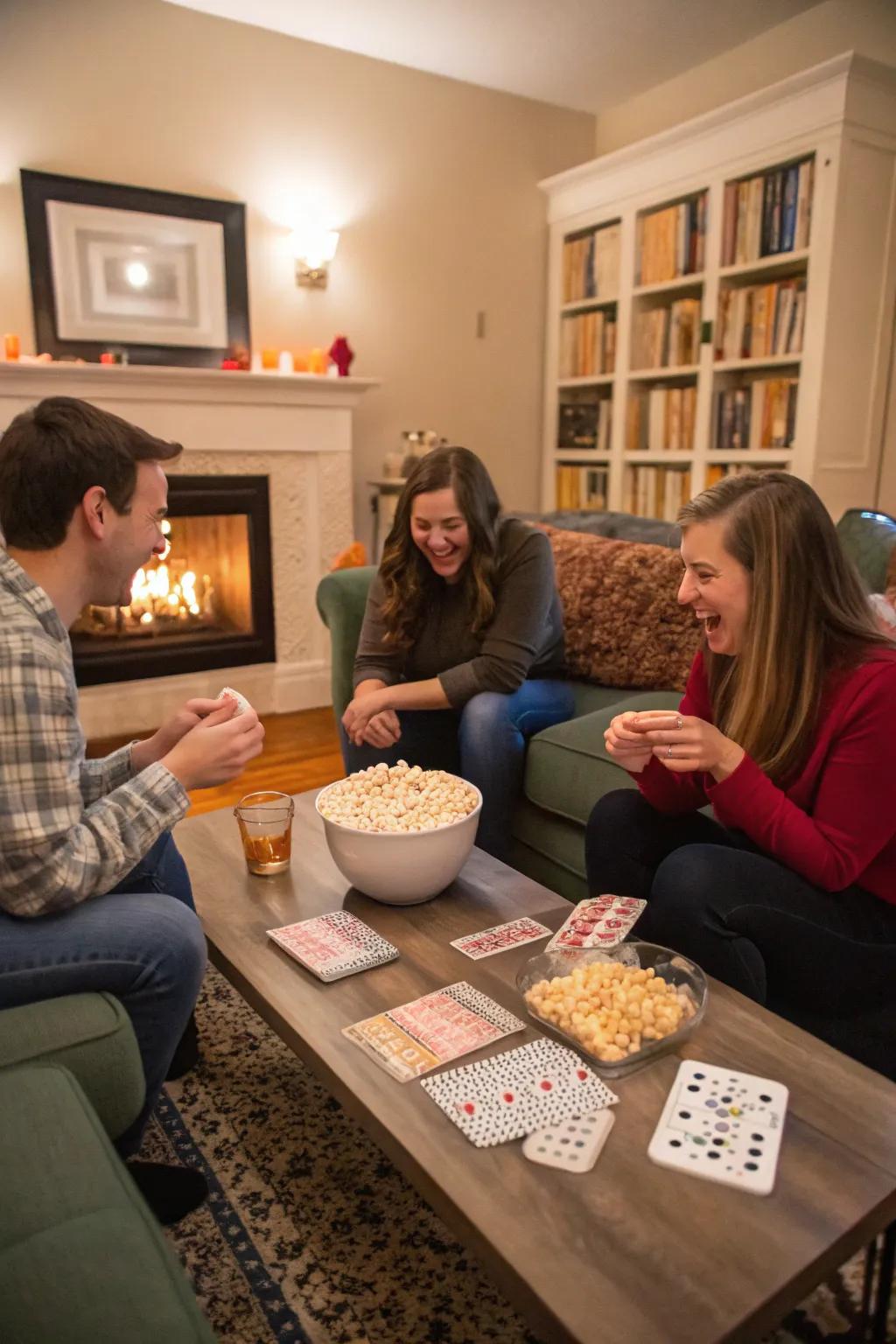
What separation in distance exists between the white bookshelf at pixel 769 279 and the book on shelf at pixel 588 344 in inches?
2.7

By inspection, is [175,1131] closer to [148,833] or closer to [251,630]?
[148,833]

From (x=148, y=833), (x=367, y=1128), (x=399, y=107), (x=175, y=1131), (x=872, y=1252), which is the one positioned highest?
(x=399, y=107)

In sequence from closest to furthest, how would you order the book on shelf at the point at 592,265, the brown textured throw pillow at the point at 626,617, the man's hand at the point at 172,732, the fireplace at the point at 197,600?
the man's hand at the point at 172,732 < the brown textured throw pillow at the point at 626,617 < the fireplace at the point at 197,600 < the book on shelf at the point at 592,265

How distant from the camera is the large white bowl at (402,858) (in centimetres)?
129

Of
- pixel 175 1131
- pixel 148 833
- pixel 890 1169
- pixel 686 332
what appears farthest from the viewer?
pixel 686 332

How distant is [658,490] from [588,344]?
82 cm

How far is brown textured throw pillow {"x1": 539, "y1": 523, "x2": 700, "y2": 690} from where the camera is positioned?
2287 mm

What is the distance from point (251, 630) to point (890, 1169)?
330 centimetres

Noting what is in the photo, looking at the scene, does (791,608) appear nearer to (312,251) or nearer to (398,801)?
(398,801)

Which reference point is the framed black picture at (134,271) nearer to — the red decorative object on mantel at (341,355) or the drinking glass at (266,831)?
the red decorative object on mantel at (341,355)

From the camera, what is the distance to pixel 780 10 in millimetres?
3500

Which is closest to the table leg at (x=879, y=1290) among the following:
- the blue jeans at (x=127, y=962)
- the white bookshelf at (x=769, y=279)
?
the blue jeans at (x=127, y=962)

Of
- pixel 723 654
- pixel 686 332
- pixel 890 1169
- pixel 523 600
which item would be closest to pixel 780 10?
pixel 686 332

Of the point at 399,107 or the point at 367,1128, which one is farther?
the point at 399,107
